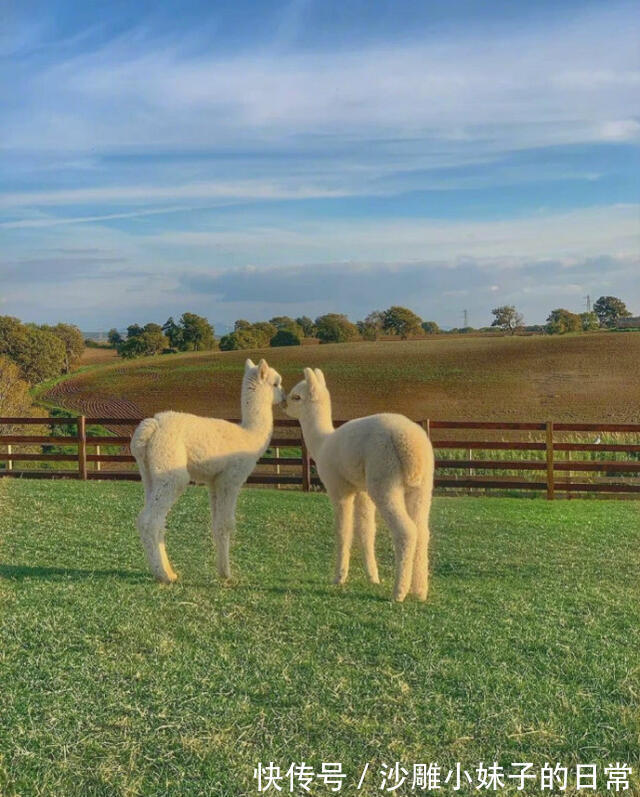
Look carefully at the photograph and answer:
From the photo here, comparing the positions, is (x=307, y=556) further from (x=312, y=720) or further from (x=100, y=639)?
(x=312, y=720)

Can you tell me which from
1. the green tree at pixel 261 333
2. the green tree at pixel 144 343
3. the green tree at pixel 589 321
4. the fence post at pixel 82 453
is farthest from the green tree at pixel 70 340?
the green tree at pixel 589 321

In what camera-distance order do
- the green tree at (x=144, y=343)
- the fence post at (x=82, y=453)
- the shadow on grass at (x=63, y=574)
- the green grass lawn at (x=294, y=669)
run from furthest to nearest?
the green tree at (x=144, y=343)
the fence post at (x=82, y=453)
the shadow on grass at (x=63, y=574)
the green grass lawn at (x=294, y=669)

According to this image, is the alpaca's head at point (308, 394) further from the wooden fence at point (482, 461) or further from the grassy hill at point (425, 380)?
the grassy hill at point (425, 380)

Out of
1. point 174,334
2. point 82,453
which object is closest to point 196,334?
point 174,334

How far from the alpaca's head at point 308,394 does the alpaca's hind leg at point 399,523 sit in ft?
3.71

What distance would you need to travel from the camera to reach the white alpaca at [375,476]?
475 centimetres

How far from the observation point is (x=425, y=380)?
3400 centimetres

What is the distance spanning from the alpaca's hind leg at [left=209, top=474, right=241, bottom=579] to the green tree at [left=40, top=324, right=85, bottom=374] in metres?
38.8

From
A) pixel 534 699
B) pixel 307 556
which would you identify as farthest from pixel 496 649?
pixel 307 556

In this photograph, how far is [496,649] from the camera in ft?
13.6

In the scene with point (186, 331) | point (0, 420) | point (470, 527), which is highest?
point (186, 331)

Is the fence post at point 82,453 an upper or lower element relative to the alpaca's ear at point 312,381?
lower

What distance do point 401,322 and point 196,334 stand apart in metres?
14.1

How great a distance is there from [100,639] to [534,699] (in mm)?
2375
